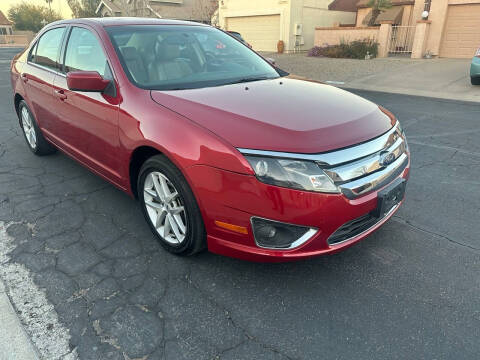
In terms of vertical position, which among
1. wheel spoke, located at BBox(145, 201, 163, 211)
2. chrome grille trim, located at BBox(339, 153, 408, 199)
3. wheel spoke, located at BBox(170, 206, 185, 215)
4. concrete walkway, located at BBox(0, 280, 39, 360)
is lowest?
concrete walkway, located at BBox(0, 280, 39, 360)

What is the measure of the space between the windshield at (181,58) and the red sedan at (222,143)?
0.01 meters

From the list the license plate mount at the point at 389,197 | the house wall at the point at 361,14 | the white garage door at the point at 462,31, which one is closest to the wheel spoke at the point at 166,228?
the license plate mount at the point at 389,197

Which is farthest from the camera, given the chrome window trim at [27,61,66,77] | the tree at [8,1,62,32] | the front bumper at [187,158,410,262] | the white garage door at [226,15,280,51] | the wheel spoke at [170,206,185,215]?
the tree at [8,1,62,32]

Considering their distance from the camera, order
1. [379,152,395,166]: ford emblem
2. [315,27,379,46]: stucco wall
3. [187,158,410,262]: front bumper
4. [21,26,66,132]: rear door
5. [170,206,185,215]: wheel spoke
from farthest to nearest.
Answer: [315,27,379,46]: stucco wall → [21,26,66,132]: rear door → [170,206,185,215]: wheel spoke → [379,152,395,166]: ford emblem → [187,158,410,262]: front bumper

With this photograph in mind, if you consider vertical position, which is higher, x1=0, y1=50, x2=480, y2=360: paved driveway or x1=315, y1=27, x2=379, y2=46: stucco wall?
x1=315, y1=27, x2=379, y2=46: stucco wall

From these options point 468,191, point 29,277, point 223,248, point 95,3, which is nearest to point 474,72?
point 468,191

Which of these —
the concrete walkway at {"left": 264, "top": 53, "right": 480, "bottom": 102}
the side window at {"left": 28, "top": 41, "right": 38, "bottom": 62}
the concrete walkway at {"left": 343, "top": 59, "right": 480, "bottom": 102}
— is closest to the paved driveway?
the side window at {"left": 28, "top": 41, "right": 38, "bottom": 62}

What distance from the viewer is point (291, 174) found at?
2023mm

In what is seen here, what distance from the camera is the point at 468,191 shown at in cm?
374

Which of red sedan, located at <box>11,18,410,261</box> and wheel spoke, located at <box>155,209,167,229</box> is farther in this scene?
wheel spoke, located at <box>155,209,167,229</box>

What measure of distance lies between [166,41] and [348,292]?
258 cm

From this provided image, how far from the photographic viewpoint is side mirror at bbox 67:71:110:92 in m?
2.71

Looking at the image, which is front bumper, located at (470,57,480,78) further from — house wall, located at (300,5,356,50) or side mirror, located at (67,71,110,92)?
house wall, located at (300,5,356,50)

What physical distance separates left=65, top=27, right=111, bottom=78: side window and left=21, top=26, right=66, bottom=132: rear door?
278mm
